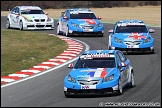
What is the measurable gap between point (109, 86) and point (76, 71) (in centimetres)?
122

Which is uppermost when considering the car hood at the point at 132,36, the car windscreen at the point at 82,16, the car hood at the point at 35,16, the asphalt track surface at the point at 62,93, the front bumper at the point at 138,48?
the car windscreen at the point at 82,16

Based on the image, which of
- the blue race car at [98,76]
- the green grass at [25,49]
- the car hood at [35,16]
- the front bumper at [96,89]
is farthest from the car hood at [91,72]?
the car hood at [35,16]

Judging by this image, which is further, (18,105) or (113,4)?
(113,4)

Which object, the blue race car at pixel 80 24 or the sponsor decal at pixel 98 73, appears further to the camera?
the blue race car at pixel 80 24

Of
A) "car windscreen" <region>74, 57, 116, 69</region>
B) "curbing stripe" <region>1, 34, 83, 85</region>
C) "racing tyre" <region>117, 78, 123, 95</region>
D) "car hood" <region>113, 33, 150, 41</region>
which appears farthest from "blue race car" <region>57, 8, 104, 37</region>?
"racing tyre" <region>117, 78, 123, 95</region>

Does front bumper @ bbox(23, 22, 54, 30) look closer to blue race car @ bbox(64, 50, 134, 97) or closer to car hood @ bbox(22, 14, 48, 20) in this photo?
car hood @ bbox(22, 14, 48, 20)

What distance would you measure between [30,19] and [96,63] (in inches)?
839

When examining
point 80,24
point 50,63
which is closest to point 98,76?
point 50,63

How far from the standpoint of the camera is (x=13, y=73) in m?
22.3

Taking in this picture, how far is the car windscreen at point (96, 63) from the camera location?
17891 millimetres

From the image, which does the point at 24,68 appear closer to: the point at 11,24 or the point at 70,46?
the point at 70,46

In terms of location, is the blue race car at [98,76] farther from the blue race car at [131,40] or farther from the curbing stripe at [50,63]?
the blue race car at [131,40]

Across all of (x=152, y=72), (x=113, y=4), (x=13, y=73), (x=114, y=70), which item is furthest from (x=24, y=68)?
(x=113, y=4)

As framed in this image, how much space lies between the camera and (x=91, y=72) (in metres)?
17.2
